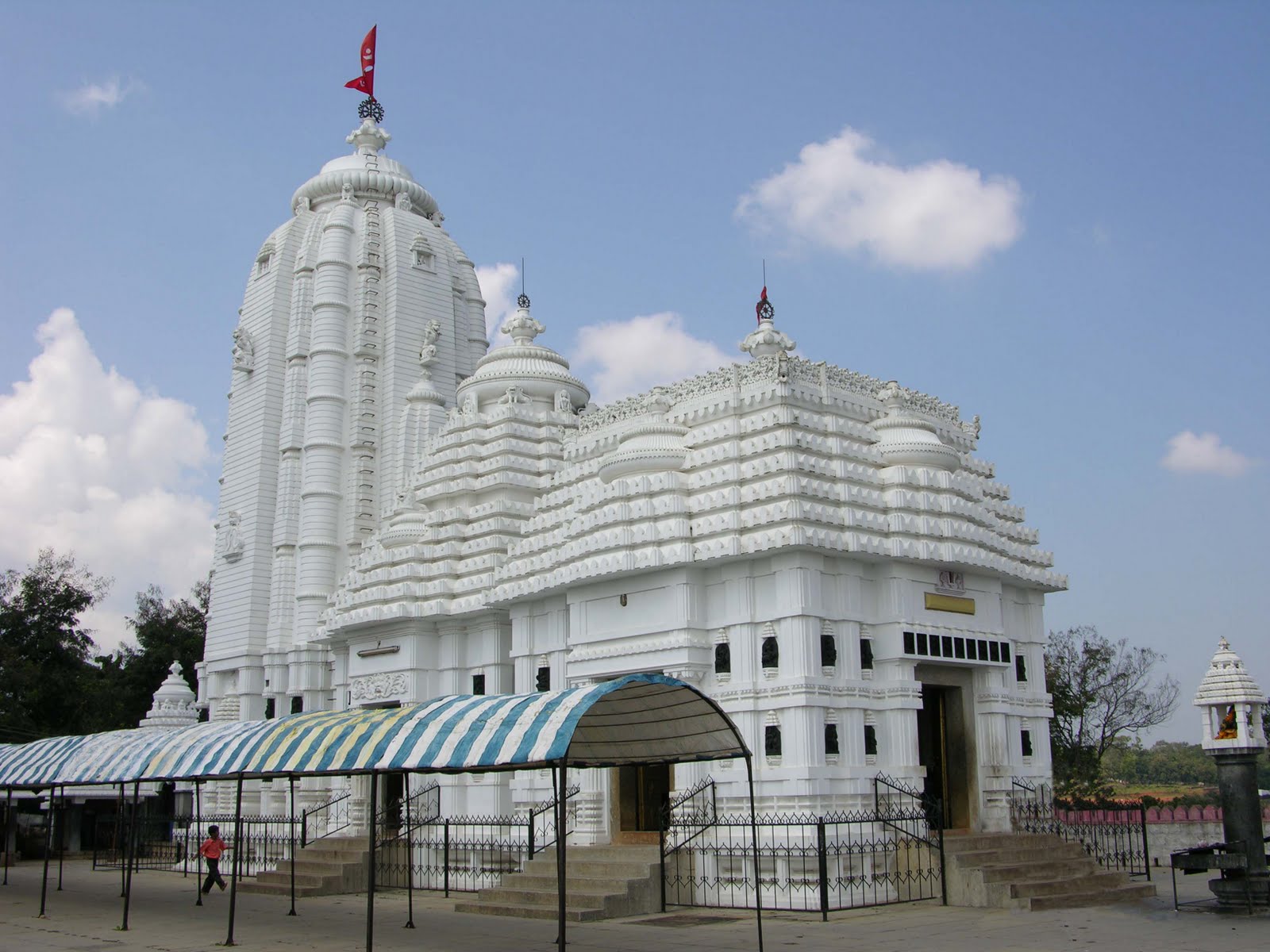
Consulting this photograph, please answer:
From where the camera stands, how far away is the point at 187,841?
33000 millimetres

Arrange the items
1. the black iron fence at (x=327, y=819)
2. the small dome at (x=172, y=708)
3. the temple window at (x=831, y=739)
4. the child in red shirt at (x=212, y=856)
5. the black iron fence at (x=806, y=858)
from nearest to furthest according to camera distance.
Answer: the black iron fence at (x=806, y=858) → the temple window at (x=831, y=739) → the child in red shirt at (x=212, y=856) → the black iron fence at (x=327, y=819) → the small dome at (x=172, y=708)

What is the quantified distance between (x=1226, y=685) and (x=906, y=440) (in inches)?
279

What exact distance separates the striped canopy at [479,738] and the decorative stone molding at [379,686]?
376 inches

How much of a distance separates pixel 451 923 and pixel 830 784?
6557 mm

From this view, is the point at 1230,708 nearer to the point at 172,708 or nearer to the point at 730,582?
the point at 730,582

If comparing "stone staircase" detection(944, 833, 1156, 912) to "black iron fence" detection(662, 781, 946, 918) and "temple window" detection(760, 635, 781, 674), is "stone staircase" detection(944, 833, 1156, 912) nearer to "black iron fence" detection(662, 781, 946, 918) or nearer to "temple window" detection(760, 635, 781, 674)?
"black iron fence" detection(662, 781, 946, 918)

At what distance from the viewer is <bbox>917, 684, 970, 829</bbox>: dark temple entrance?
75.9ft

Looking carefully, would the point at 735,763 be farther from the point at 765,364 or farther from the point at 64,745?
the point at 64,745

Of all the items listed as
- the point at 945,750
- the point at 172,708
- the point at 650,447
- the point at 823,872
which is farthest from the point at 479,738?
the point at 172,708

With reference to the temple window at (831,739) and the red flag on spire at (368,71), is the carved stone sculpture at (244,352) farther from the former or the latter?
the temple window at (831,739)

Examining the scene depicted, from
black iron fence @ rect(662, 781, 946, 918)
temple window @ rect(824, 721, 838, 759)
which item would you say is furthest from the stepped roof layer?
black iron fence @ rect(662, 781, 946, 918)

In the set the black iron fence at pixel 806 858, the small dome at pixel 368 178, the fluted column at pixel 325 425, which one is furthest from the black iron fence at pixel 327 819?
the small dome at pixel 368 178

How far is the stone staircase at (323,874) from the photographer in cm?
2516

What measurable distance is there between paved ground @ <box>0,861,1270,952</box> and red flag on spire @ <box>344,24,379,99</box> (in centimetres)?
3143
